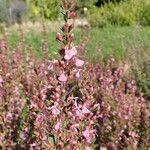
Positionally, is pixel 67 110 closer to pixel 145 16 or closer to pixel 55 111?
pixel 55 111

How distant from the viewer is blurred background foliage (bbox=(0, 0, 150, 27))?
17.7 m

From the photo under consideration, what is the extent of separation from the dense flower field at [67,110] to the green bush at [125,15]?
10.8 meters

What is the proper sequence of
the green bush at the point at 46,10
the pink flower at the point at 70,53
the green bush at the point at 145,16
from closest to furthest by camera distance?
1. the pink flower at the point at 70,53
2. the green bush at the point at 145,16
3. the green bush at the point at 46,10

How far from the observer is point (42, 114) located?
2986mm

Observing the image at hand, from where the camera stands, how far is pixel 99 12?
19344mm

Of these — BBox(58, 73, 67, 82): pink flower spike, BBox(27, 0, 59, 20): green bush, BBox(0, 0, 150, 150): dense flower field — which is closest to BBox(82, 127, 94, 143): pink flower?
BBox(0, 0, 150, 150): dense flower field

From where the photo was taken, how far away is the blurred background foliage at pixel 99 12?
1767 centimetres

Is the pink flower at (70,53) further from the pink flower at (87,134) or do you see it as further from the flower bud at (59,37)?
the pink flower at (87,134)

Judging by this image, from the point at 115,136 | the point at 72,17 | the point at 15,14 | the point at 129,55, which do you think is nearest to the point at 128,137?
the point at 115,136

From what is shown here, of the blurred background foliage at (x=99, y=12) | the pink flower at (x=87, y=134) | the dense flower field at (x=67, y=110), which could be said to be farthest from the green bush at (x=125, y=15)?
the pink flower at (x=87, y=134)

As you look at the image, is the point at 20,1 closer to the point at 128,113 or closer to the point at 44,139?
the point at 128,113

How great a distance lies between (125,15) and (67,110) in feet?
50.2

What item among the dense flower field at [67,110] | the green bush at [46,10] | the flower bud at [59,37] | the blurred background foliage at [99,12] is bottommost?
the green bush at [46,10]

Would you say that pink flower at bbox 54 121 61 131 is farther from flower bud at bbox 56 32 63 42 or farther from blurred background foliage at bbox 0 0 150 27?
blurred background foliage at bbox 0 0 150 27
